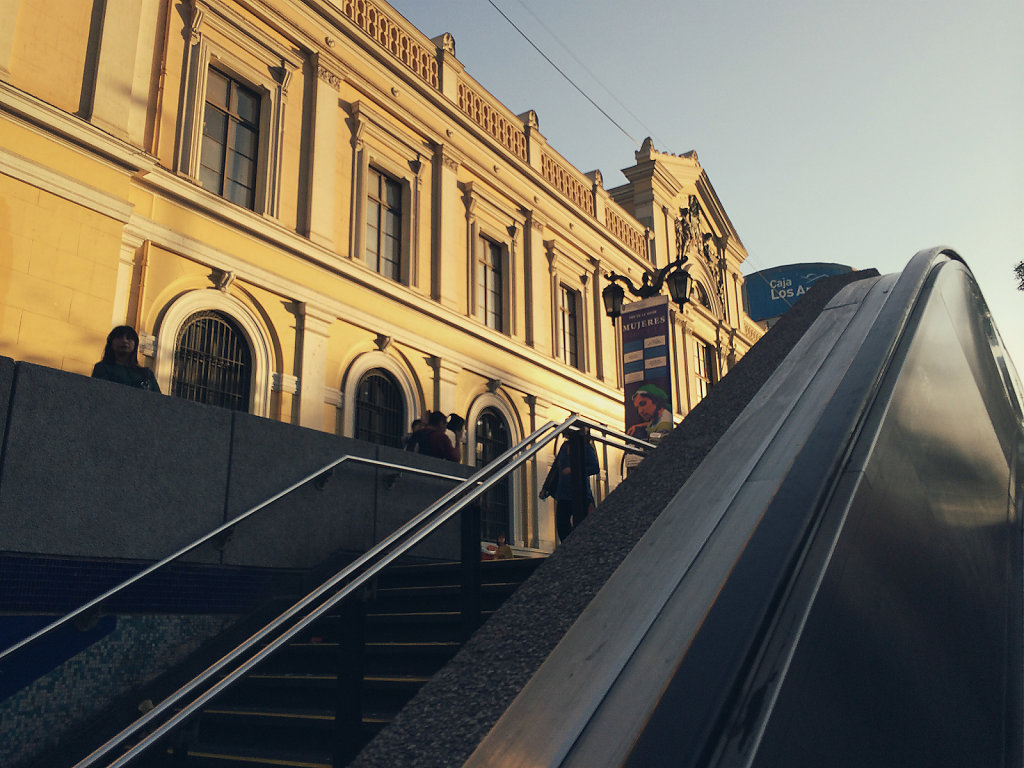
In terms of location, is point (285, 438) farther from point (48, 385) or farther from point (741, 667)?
point (741, 667)

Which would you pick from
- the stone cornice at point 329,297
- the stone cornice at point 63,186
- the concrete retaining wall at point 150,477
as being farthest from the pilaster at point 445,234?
the concrete retaining wall at point 150,477

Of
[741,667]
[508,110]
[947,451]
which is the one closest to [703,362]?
[508,110]

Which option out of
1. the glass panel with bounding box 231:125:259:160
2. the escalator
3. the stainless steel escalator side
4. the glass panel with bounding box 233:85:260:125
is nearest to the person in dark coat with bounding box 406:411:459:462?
the escalator

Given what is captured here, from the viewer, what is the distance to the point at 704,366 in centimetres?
3050

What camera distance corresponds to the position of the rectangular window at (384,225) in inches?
590

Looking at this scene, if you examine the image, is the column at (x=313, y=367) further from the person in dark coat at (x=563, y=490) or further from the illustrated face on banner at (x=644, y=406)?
the person in dark coat at (x=563, y=490)

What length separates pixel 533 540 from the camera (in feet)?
57.3

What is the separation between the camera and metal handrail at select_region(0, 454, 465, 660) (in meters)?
3.97

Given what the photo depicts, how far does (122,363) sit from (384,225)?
9391 mm

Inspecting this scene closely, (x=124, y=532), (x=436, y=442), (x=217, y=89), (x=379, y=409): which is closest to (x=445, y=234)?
(x=379, y=409)

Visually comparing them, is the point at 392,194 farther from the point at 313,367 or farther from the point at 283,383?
the point at 283,383

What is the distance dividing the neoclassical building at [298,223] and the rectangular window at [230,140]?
0.04m

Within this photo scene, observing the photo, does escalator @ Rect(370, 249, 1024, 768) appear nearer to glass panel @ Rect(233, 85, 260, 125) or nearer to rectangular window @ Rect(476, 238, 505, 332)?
glass panel @ Rect(233, 85, 260, 125)

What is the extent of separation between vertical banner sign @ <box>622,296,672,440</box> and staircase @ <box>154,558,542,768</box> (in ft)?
24.3
